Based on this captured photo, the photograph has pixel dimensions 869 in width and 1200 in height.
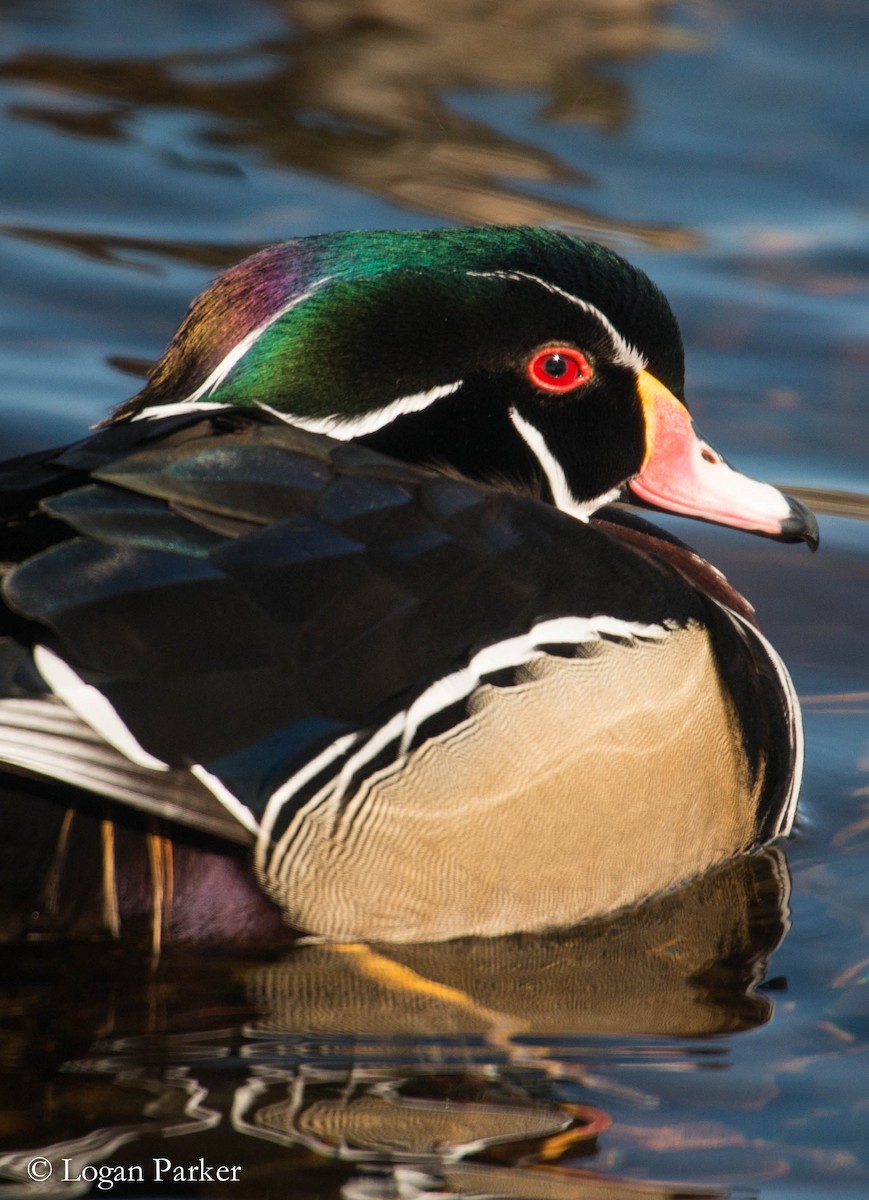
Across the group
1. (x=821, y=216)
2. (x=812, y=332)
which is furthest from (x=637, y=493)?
(x=821, y=216)

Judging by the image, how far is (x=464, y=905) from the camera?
3729 mm

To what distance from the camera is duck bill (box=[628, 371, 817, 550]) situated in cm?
447

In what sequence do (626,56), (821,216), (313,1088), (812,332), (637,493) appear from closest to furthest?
(313,1088) → (637,493) → (812,332) → (821,216) → (626,56)

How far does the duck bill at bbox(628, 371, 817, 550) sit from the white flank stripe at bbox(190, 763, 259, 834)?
152 centimetres

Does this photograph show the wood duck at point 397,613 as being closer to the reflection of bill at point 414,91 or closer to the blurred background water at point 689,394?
the blurred background water at point 689,394

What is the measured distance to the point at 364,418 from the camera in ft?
13.5

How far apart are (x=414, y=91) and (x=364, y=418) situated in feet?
18.5

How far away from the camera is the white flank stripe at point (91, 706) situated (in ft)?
11.0

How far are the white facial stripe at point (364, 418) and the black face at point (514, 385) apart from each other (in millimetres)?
11

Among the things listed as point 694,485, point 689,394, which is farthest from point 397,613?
point 689,394

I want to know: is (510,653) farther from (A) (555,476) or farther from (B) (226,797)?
(A) (555,476)

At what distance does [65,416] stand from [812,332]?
2.97 meters

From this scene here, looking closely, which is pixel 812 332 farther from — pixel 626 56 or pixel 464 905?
pixel 464 905

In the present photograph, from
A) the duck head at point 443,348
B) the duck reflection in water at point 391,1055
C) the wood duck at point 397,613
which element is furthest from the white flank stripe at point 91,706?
the duck head at point 443,348
